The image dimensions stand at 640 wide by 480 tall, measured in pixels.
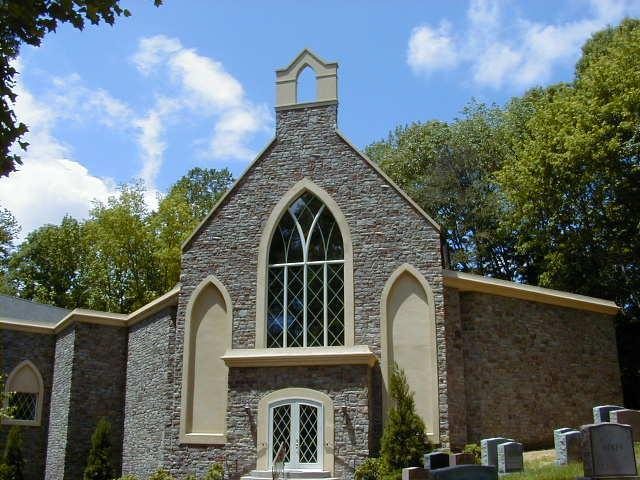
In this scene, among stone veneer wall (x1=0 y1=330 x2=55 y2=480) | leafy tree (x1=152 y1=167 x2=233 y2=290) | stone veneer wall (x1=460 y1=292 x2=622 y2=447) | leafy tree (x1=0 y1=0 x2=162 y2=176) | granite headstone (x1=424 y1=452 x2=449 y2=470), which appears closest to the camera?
leafy tree (x1=0 y1=0 x2=162 y2=176)

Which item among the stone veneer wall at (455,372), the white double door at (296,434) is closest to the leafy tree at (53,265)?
the white double door at (296,434)

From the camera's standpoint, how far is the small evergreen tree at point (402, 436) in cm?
1634

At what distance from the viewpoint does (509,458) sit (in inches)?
567

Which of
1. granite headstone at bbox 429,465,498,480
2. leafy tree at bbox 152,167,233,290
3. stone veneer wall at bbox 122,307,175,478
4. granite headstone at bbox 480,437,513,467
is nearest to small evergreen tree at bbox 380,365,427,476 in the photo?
granite headstone at bbox 480,437,513,467

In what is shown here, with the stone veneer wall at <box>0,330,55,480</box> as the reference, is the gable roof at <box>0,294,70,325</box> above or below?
above

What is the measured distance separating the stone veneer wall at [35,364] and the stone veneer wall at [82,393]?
1.45 feet

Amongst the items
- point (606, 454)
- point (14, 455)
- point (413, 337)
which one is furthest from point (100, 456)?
point (606, 454)

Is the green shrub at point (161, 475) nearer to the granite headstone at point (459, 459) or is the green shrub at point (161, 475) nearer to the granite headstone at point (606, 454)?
the granite headstone at point (459, 459)

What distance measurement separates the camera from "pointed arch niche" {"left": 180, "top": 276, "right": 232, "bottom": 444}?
63.2ft

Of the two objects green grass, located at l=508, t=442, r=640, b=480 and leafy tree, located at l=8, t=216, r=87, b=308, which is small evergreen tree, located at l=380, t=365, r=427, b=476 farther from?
leafy tree, located at l=8, t=216, r=87, b=308

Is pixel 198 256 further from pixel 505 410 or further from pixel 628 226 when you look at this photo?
pixel 628 226

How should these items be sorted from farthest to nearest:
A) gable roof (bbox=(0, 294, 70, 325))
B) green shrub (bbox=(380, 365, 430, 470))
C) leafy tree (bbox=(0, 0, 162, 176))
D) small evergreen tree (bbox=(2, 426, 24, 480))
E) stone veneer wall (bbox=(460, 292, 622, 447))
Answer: gable roof (bbox=(0, 294, 70, 325))
small evergreen tree (bbox=(2, 426, 24, 480))
stone veneer wall (bbox=(460, 292, 622, 447))
green shrub (bbox=(380, 365, 430, 470))
leafy tree (bbox=(0, 0, 162, 176))

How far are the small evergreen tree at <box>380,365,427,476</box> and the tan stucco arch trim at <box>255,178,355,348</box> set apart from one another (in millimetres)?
2144

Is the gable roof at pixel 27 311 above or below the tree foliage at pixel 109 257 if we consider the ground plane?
below
